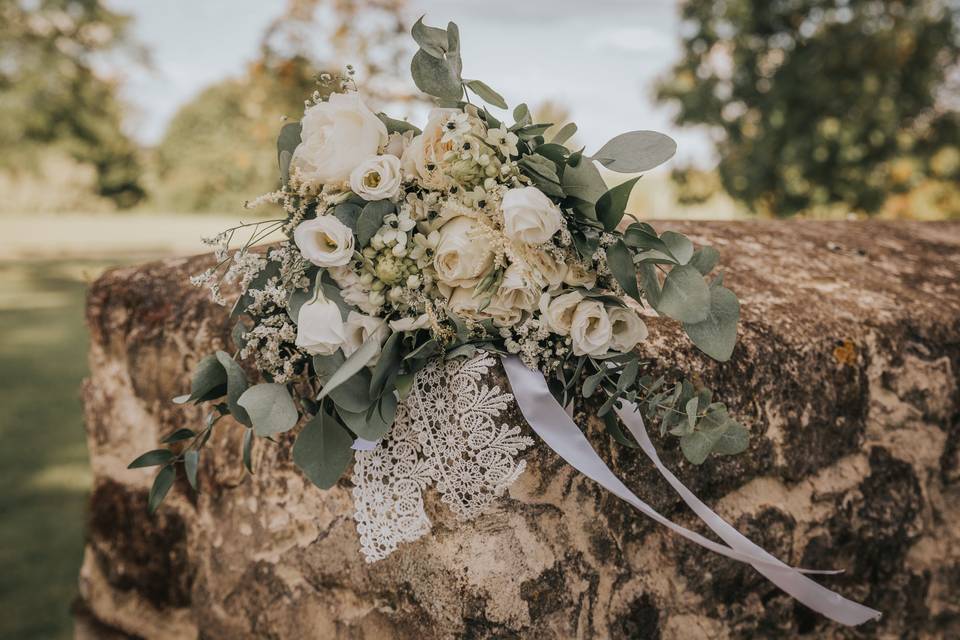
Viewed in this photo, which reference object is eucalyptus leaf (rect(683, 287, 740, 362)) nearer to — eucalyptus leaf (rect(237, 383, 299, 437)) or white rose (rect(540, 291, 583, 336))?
white rose (rect(540, 291, 583, 336))

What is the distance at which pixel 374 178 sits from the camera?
4.71 ft

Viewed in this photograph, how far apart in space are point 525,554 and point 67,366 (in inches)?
285

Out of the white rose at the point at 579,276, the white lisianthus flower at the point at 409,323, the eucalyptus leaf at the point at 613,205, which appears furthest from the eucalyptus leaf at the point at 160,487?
the eucalyptus leaf at the point at 613,205

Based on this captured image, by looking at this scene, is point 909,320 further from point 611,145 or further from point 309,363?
point 309,363

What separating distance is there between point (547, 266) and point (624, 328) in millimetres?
217

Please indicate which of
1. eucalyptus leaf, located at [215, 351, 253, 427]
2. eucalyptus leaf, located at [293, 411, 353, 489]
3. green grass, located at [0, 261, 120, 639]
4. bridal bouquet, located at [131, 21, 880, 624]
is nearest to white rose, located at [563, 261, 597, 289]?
bridal bouquet, located at [131, 21, 880, 624]

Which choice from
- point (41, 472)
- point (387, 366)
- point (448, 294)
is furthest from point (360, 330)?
point (41, 472)

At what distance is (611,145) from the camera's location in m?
1.45

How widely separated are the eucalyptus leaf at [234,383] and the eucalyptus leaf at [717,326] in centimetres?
95

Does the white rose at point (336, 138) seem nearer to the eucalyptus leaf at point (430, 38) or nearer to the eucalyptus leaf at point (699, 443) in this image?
the eucalyptus leaf at point (430, 38)

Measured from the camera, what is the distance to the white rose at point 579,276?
1.47 m

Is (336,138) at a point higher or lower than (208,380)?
higher

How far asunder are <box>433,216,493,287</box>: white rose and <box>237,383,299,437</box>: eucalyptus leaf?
0.41 metres

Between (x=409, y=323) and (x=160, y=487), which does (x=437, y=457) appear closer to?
(x=409, y=323)
